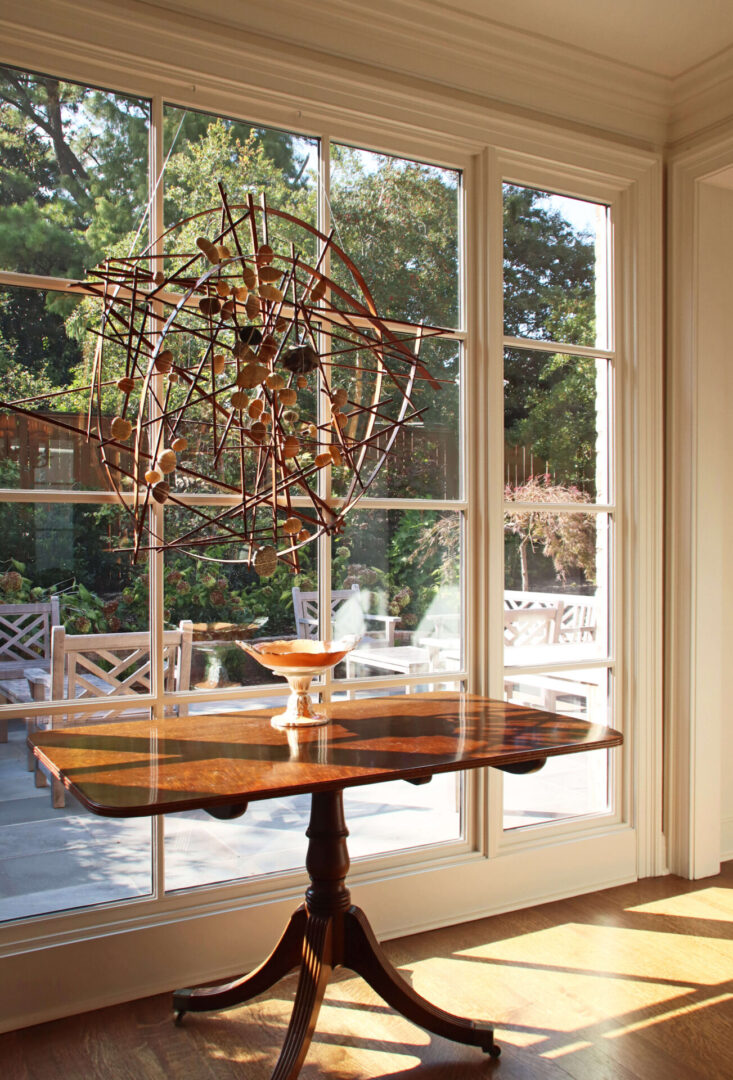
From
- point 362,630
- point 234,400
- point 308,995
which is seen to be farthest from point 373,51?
point 308,995

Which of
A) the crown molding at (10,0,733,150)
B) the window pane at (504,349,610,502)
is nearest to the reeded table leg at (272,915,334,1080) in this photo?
the window pane at (504,349,610,502)

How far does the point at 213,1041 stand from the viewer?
2166 mm

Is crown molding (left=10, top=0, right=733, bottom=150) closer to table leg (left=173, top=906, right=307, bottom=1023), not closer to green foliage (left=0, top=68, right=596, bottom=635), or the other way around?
green foliage (left=0, top=68, right=596, bottom=635)

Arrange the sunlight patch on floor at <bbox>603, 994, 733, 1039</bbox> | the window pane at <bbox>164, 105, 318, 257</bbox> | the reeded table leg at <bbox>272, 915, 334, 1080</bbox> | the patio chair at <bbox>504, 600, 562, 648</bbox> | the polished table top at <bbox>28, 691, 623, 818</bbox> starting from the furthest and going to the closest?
1. the patio chair at <bbox>504, 600, 562, 648</bbox>
2. the window pane at <bbox>164, 105, 318, 257</bbox>
3. the sunlight patch on floor at <bbox>603, 994, 733, 1039</bbox>
4. the reeded table leg at <bbox>272, 915, 334, 1080</bbox>
5. the polished table top at <bbox>28, 691, 623, 818</bbox>

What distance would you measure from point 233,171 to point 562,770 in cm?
229

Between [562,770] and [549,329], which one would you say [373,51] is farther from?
[562,770]

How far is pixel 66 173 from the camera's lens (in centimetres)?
237

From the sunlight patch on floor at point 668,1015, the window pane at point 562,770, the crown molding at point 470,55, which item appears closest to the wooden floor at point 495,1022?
the sunlight patch on floor at point 668,1015

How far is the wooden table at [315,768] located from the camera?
5.38 ft

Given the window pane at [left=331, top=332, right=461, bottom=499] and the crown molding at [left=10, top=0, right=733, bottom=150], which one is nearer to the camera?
the crown molding at [left=10, top=0, right=733, bottom=150]

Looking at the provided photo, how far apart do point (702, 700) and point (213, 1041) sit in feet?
6.83

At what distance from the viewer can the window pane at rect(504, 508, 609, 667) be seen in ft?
10.2

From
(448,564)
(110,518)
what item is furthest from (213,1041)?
(448,564)

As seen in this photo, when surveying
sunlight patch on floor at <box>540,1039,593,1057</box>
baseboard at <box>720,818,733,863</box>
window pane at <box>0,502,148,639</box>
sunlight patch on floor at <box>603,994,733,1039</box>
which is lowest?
sunlight patch on floor at <box>603,994,733,1039</box>
